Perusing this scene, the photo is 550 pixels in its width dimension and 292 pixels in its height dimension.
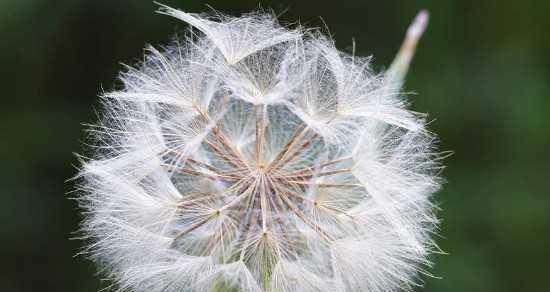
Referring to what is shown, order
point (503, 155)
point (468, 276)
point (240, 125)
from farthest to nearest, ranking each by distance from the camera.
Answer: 1. point (503, 155)
2. point (468, 276)
3. point (240, 125)

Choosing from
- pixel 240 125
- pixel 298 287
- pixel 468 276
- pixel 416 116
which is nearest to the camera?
pixel 298 287

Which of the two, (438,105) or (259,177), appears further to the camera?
Answer: (438,105)

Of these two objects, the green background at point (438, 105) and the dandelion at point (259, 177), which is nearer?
the dandelion at point (259, 177)

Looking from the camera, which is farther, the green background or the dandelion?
the green background

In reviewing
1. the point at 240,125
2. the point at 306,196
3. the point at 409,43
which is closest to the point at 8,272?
the point at 240,125

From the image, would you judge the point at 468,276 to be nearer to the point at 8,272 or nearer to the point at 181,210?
the point at 181,210

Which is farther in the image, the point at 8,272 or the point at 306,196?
the point at 8,272

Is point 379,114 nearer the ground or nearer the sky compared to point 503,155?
nearer the ground

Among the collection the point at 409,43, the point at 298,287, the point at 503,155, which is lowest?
the point at 298,287
